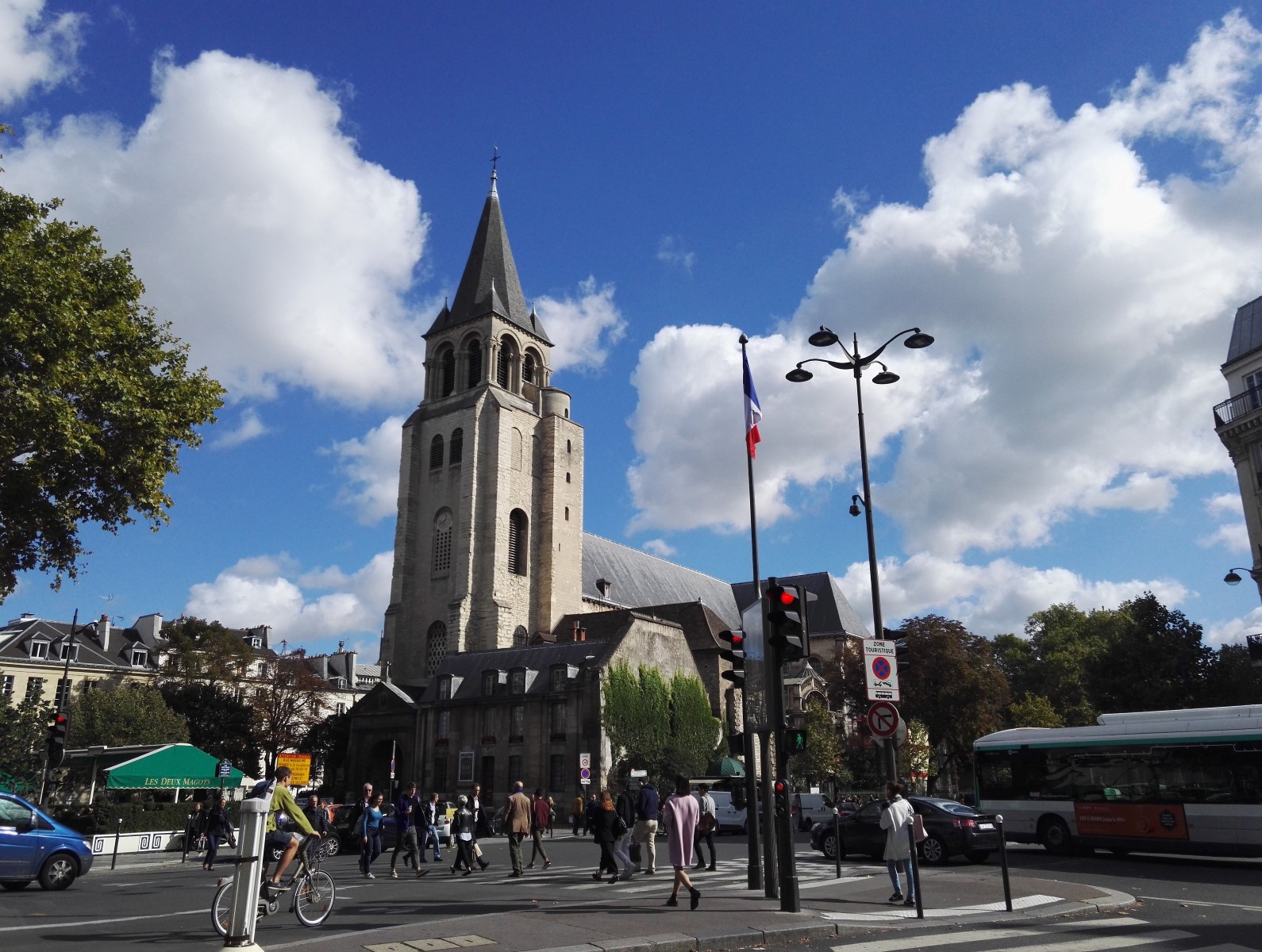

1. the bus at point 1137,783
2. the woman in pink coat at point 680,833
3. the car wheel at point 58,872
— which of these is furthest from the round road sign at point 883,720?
the car wheel at point 58,872

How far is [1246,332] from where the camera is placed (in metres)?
39.3

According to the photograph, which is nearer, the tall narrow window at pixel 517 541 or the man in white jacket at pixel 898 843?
the man in white jacket at pixel 898 843

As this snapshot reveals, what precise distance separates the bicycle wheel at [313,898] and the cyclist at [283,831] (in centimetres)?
32

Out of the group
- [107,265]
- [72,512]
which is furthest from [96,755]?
[107,265]

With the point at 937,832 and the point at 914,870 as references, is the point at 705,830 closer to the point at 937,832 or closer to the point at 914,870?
the point at 937,832

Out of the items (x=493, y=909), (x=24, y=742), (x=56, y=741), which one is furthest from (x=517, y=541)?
(x=493, y=909)

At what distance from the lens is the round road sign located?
13266 millimetres

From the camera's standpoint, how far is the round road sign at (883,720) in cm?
1327

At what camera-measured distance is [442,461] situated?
63.4m

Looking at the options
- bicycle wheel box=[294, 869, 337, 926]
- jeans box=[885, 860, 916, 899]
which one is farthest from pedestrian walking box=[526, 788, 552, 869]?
jeans box=[885, 860, 916, 899]

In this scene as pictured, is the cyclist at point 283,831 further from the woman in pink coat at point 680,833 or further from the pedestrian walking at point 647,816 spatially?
the pedestrian walking at point 647,816

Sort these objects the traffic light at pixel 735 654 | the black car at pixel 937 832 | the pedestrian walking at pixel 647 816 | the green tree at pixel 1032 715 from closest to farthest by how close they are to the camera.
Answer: the traffic light at pixel 735 654 → the pedestrian walking at pixel 647 816 → the black car at pixel 937 832 → the green tree at pixel 1032 715

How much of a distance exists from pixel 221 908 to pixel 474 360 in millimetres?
59180

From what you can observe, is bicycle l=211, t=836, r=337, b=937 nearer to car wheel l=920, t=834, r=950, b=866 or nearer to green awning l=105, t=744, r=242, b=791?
car wheel l=920, t=834, r=950, b=866
